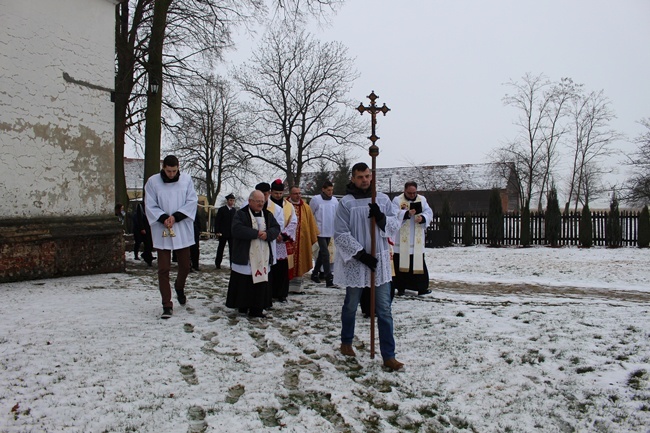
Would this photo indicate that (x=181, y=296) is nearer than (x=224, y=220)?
Yes

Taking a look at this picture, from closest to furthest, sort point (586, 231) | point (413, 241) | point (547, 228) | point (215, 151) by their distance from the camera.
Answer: point (413, 241) → point (586, 231) → point (547, 228) → point (215, 151)

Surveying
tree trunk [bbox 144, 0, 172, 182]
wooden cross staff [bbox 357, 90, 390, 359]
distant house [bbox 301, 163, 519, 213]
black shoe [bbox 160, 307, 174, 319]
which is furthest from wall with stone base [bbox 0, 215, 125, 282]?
distant house [bbox 301, 163, 519, 213]

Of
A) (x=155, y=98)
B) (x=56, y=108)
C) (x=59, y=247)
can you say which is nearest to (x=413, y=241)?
(x=59, y=247)

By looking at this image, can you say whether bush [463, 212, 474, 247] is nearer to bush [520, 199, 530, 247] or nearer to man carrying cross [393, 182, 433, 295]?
bush [520, 199, 530, 247]

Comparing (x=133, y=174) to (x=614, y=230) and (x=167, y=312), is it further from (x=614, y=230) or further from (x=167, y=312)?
(x=167, y=312)

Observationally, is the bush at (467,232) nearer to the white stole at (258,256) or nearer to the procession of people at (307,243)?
the procession of people at (307,243)

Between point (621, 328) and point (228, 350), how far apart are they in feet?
14.0

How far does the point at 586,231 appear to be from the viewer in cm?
2025

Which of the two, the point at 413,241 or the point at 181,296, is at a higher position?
the point at 413,241

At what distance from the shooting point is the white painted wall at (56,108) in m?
8.45

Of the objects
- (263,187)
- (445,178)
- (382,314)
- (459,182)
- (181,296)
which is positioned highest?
(445,178)

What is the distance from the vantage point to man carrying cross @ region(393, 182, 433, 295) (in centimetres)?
834

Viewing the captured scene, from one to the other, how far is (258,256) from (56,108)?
516cm

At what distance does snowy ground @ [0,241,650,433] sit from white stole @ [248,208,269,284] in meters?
0.57
